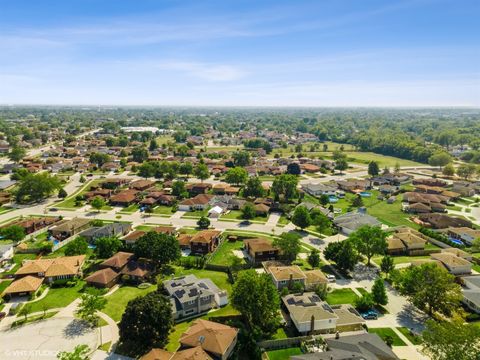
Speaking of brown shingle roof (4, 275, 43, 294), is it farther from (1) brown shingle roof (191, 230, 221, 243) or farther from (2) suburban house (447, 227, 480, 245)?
(2) suburban house (447, 227, 480, 245)

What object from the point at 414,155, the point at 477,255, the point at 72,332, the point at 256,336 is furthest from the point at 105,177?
the point at 414,155

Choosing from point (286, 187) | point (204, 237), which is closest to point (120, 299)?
point (204, 237)

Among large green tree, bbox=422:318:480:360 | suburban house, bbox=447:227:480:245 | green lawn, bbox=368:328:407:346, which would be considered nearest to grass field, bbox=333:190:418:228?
suburban house, bbox=447:227:480:245

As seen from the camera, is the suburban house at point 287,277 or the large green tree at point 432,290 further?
the suburban house at point 287,277

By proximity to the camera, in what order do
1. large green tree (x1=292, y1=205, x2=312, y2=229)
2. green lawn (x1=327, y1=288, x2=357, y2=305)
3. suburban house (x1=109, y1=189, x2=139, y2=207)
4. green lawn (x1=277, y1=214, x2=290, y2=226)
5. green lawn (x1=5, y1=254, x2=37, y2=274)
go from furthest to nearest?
suburban house (x1=109, y1=189, x2=139, y2=207)
green lawn (x1=277, y1=214, x2=290, y2=226)
large green tree (x1=292, y1=205, x2=312, y2=229)
green lawn (x1=5, y1=254, x2=37, y2=274)
green lawn (x1=327, y1=288, x2=357, y2=305)

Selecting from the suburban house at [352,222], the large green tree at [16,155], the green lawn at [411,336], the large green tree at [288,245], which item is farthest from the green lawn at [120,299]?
the large green tree at [16,155]

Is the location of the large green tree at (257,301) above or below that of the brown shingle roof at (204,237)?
above

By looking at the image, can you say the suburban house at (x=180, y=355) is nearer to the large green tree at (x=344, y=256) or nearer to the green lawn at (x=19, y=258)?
the large green tree at (x=344, y=256)

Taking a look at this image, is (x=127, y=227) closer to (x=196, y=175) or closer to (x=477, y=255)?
(x=196, y=175)
